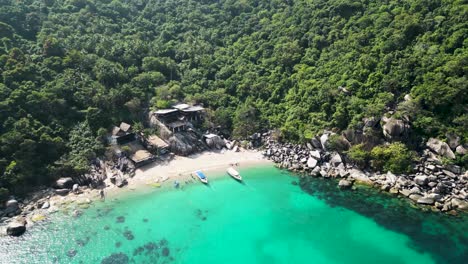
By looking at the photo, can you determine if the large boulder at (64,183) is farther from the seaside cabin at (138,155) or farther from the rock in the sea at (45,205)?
the seaside cabin at (138,155)

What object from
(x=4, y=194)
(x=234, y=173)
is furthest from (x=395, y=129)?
(x=4, y=194)

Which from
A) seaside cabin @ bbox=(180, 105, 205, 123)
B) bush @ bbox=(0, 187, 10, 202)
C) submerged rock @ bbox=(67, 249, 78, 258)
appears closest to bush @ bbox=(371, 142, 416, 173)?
seaside cabin @ bbox=(180, 105, 205, 123)

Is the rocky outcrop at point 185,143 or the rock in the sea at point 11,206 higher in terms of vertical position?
the rocky outcrop at point 185,143

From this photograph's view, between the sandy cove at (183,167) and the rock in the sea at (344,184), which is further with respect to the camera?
the sandy cove at (183,167)

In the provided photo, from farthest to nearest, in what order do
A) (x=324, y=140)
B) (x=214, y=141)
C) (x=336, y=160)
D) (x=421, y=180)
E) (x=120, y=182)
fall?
(x=214, y=141), (x=324, y=140), (x=336, y=160), (x=120, y=182), (x=421, y=180)

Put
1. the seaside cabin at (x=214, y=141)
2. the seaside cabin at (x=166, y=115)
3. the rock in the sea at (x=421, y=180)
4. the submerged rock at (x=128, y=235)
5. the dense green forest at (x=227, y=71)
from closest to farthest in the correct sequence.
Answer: the submerged rock at (x=128, y=235) < the rock in the sea at (x=421, y=180) < the dense green forest at (x=227, y=71) < the seaside cabin at (x=166, y=115) < the seaside cabin at (x=214, y=141)

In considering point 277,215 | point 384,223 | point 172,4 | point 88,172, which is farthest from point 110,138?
point 172,4

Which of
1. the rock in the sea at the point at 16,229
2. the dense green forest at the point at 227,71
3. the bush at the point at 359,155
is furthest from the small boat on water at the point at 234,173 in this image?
the rock in the sea at the point at 16,229

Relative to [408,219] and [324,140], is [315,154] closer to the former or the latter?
[324,140]
